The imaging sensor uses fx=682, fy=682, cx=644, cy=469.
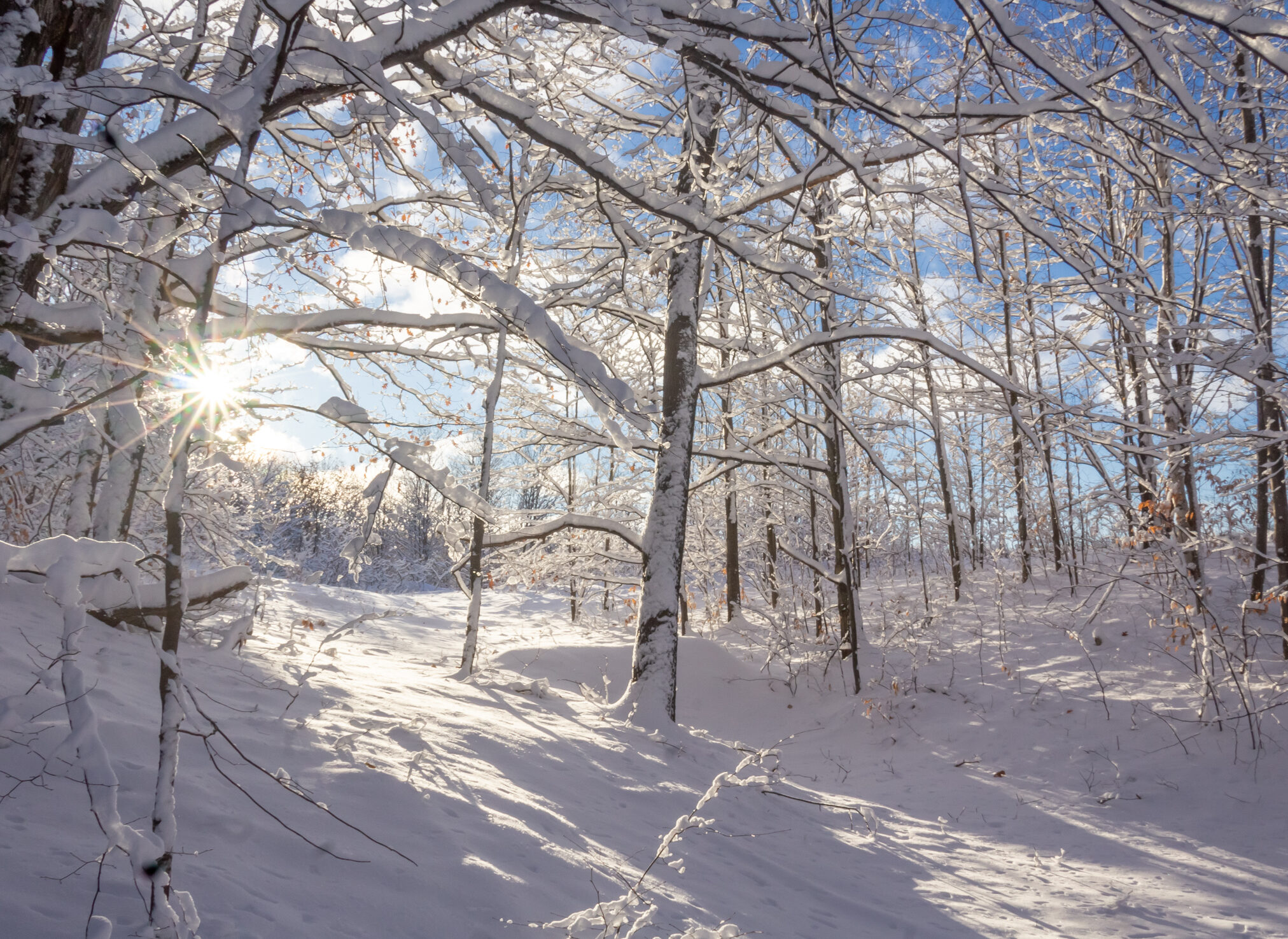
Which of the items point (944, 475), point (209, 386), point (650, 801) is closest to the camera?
point (209, 386)

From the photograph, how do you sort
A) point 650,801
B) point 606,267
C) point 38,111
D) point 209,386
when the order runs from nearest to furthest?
1. point 209,386
2. point 38,111
3. point 650,801
4. point 606,267

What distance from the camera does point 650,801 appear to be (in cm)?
395

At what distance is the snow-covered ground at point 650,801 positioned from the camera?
1.94 meters

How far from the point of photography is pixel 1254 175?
3.01 meters

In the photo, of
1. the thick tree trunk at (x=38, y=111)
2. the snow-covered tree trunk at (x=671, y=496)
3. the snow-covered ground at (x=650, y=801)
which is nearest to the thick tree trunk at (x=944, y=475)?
the snow-covered ground at (x=650, y=801)

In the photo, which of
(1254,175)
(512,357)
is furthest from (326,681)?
(1254,175)

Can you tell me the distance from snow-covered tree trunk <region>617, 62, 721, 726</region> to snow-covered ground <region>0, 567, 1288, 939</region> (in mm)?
418

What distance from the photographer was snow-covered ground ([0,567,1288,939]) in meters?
1.94

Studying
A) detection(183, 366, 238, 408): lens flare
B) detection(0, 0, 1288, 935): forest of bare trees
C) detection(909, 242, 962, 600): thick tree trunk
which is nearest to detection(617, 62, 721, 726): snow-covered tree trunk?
detection(0, 0, 1288, 935): forest of bare trees

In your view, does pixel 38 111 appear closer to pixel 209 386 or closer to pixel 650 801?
pixel 209 386

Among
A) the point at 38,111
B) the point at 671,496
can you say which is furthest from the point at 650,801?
the point at 38,111

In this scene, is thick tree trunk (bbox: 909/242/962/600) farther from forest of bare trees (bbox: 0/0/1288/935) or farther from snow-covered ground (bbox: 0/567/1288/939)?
snow-covered ground (bbox: 0/567/1288/939)

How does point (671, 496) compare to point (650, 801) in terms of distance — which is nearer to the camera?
point (650, 801)

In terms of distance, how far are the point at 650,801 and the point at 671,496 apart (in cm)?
292
